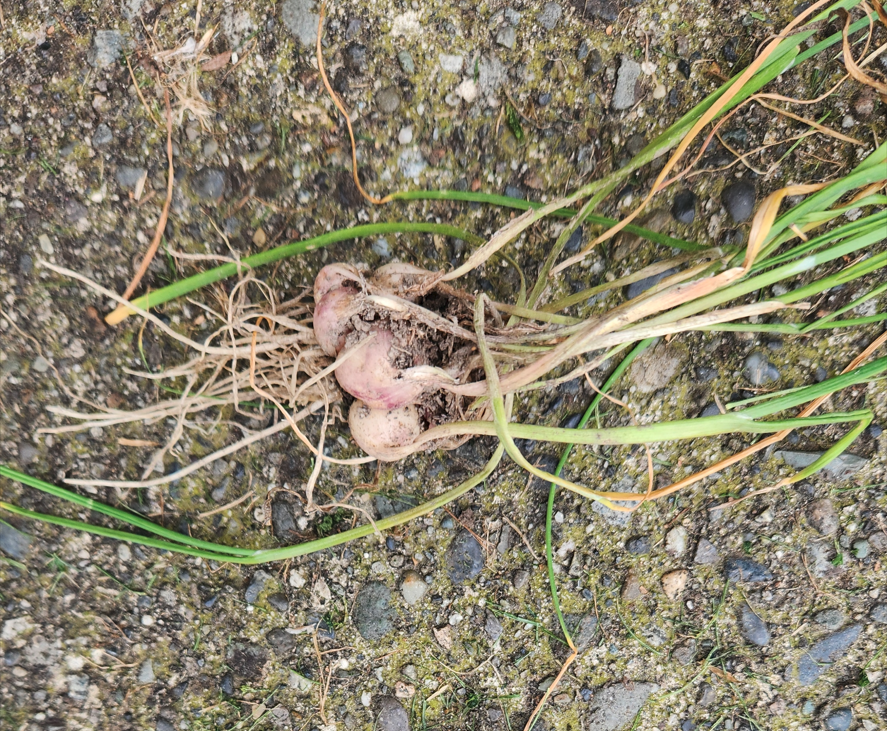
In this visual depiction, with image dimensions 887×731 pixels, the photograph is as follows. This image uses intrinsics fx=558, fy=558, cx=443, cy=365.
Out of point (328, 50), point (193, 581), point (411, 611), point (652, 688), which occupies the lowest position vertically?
point (652, 688)

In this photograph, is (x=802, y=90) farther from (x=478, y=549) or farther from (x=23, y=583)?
(x=23, y=583)

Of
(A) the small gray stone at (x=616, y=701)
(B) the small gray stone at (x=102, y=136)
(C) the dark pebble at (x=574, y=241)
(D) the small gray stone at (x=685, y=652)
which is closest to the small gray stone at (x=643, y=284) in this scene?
(C) the dark pebble at (x=574, y=241)

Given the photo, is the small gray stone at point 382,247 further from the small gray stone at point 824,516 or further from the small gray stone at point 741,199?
the small gray stone at point 824,516

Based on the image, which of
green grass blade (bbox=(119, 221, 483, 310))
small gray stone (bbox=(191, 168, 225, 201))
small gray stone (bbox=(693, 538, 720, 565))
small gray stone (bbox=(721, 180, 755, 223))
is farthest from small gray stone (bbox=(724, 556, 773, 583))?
small gray stone (bbox=(191, 168, 225, 201))

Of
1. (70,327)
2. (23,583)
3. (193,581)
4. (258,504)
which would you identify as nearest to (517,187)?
(258,504)

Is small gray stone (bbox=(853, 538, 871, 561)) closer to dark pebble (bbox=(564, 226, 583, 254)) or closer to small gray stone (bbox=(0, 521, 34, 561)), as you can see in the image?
dark pebble (bbox=(564, 226, 583, 254))

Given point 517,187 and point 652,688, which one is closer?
point 517,187
